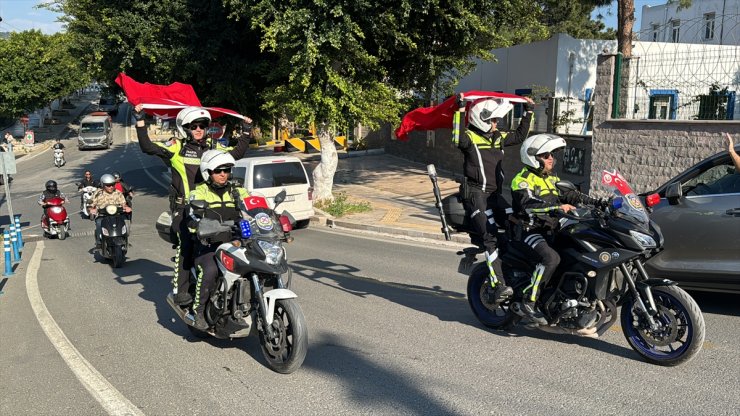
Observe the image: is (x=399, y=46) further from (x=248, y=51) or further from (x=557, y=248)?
(x=557, y=248)

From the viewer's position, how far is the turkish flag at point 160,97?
9041 millimetres

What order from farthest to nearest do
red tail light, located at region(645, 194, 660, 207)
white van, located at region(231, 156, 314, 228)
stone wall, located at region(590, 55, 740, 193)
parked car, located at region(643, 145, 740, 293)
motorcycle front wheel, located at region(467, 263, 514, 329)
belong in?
white van, located at region(231, 156, 314, 228)
stone wall, located at region(590, 55, 740, 193)
parked car, located at region(643, 145, 740, 293)
motorcycle front wheel, located at region(467, 263, 514, 329)
red tail light, located at region(645, 194, 660, 207)

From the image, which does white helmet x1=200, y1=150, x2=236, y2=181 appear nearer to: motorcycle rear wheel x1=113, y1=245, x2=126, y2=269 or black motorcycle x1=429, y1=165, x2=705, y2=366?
black motorcycle x1=429, y1=165, x2=705, y2=366

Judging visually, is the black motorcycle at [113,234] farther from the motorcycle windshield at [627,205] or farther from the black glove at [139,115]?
the motorcycle windshield at [627,205]

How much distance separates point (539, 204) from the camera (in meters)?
5.52

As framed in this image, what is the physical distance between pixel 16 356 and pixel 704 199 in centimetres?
700

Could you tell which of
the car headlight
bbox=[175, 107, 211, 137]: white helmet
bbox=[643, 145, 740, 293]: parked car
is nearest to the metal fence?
bbox=[643, 145, 740, 293]: parked car

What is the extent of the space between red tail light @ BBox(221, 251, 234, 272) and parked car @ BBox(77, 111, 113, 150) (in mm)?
43881

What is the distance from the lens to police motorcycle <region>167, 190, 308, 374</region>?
5008 millimetres

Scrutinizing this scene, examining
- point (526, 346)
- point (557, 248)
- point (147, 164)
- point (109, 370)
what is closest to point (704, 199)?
point (557, 248)

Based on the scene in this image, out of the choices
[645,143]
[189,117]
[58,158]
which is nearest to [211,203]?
[189,117]

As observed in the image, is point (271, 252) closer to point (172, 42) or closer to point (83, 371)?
point (83, 371)

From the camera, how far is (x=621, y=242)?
495 centimetres

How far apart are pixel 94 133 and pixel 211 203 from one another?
44.0 m
